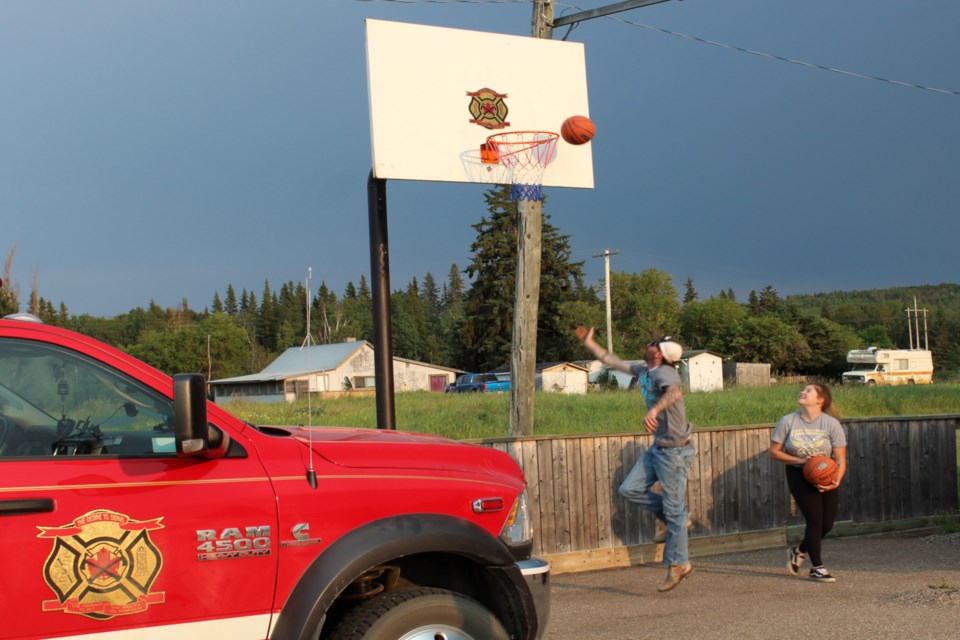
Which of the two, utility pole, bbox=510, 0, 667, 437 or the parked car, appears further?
the parked car

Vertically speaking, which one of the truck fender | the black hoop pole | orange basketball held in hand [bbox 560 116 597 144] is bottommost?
the truck fender

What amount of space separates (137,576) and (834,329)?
99523 mm

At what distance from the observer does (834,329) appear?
9606cm

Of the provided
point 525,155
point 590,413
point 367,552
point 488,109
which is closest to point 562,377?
point 590,413

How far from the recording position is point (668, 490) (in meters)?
7.82

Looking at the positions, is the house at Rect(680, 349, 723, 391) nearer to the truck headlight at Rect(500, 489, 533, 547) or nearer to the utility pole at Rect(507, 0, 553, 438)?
the utility pole at Rect(507, 0, 553, 438)

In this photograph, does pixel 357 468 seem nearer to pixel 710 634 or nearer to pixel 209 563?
pixel 209 563

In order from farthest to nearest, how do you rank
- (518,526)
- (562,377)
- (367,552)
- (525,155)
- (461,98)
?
(562,377) < (525,155) < (461,98) < (518,526) < (367,552)

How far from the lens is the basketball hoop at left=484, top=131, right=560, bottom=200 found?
9617 millimetres

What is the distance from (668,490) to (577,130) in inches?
161

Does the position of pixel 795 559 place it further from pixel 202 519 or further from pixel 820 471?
pixel 202 519

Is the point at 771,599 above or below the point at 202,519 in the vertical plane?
below

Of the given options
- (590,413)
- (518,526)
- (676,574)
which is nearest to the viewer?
(518,526)

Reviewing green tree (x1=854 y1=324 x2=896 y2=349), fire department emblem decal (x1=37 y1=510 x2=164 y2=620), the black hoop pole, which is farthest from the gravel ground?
green tree (x1=854 y1=324 x2=896 y2=349)
